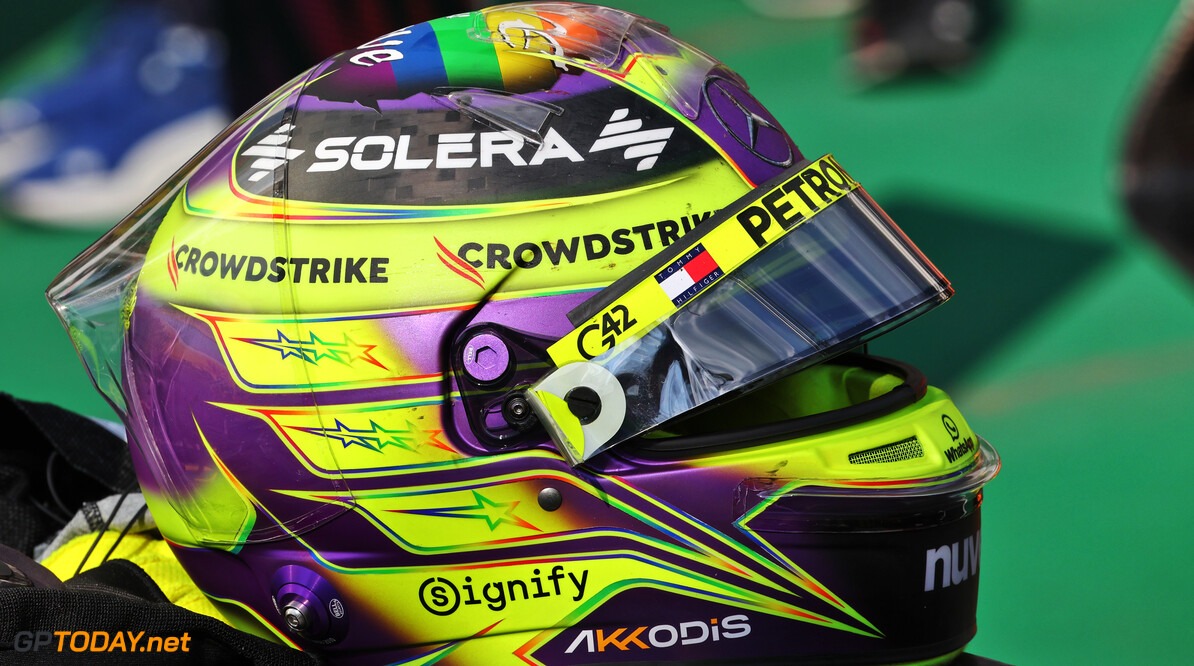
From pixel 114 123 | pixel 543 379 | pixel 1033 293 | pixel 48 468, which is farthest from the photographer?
pixel 114 123

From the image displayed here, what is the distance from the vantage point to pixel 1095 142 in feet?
14.1

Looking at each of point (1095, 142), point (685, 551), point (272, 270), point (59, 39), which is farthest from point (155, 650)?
point (59, 39)

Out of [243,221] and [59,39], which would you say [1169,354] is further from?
[59,39]

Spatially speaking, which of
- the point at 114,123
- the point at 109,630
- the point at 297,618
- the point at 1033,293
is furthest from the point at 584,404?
the point at 114,123

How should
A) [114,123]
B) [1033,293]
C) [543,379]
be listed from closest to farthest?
1. [543,379]
2. [1033,293]
3. [114,123]

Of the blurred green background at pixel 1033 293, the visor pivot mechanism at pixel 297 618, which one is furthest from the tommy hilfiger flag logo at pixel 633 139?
the blurred green background at pixel 1033 293

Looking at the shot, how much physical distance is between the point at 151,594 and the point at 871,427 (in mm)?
835

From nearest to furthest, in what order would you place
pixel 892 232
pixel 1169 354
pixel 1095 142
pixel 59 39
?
pixel 892 232, pixel 1169 354, pixel 1095 142, pixel 59 39

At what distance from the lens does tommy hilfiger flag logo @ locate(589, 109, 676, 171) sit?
1.05 metres

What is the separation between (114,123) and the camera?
5051 millimetres

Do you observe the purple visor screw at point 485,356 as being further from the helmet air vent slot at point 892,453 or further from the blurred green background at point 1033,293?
the blurred green background at point 1033,293

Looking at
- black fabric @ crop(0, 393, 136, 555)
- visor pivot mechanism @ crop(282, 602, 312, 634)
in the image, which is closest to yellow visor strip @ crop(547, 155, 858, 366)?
visor pivot mechanism @ crop(282, 602, 312, 634)

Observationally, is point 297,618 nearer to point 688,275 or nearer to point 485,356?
point 485,356

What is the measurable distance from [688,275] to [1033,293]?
2.97 metres
